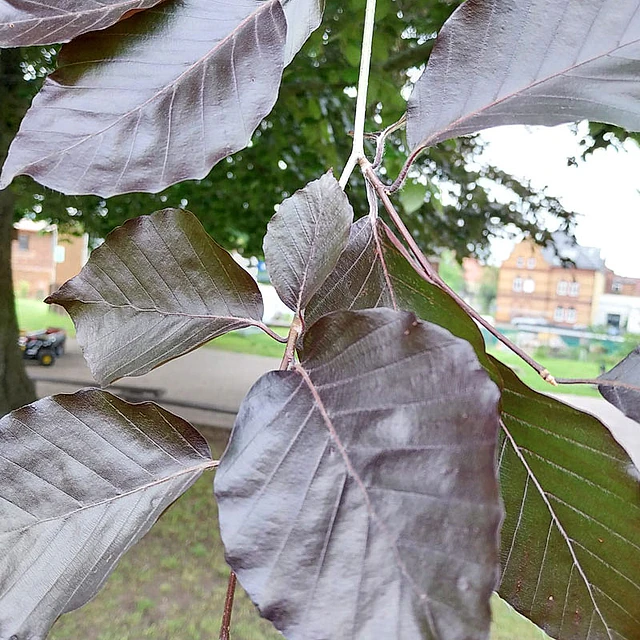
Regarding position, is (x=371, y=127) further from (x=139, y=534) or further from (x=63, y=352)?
(x=63, y=352)

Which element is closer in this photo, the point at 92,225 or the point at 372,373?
the point at 372,373

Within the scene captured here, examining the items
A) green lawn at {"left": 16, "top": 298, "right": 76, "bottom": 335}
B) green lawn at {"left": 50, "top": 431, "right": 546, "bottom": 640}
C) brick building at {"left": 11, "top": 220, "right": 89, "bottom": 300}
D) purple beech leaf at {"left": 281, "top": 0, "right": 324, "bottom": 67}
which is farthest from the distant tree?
green lawn at {"left": 16, "top": 298, "right": 76, "bottom": 335}

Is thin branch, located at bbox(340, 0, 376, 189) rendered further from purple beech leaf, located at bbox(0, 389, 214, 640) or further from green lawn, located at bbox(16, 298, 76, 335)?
green lawn, located at bbox(16, 298, 76, 335)

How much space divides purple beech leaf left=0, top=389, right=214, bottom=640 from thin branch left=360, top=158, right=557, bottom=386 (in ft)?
0.45

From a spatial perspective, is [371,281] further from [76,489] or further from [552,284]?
[552,284]

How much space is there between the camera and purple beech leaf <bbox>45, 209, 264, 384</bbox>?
316mm

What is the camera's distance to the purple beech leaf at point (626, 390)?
0.29m

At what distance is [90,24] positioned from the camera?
0.98ft

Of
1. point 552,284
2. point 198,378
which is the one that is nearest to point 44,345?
point 198,378

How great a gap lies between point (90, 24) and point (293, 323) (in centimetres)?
18

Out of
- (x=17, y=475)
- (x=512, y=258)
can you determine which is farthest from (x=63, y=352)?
(x=17, y=475)

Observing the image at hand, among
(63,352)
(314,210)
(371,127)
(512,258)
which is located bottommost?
(63,352)

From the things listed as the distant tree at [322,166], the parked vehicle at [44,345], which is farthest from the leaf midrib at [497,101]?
the parked vehicle at [44,345]

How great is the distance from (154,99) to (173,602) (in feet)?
7.74
